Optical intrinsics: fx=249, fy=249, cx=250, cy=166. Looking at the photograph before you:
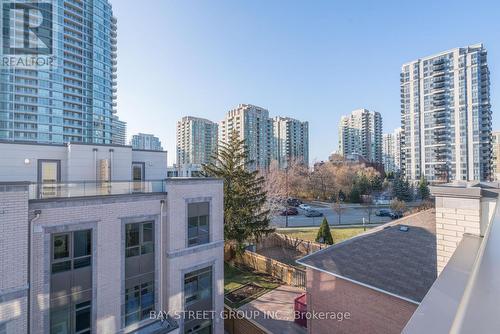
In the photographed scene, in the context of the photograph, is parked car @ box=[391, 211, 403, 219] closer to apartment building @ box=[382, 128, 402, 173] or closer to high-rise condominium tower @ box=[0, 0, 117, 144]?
high-rise condominium tower @ box=[0, 0, 117, 144]

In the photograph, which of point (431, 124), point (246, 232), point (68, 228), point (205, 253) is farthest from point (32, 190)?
point (431, 124)

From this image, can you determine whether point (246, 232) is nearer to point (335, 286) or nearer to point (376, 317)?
point (335, 286)

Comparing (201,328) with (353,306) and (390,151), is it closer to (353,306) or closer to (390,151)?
(353,306)

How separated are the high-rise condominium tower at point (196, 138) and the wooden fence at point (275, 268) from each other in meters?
85.6

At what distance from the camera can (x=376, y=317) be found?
9.08 metres

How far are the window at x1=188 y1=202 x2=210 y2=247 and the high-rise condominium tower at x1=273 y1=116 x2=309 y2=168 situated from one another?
84.9m

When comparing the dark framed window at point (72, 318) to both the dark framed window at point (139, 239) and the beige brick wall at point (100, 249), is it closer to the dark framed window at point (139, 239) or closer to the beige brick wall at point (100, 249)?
the beige brick wall at point (100, 249)

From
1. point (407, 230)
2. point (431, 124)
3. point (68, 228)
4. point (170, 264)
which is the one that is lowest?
point (170, 264)

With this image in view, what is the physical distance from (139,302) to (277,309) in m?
7.37

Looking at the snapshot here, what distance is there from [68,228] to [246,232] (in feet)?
45.1

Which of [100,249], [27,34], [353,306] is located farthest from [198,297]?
[27,34]

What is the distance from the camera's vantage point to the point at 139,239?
10.4 m

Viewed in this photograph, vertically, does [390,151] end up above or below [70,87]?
below

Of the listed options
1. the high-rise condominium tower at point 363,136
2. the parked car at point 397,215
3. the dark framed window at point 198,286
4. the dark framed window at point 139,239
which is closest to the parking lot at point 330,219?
the parked car at point 397,215
